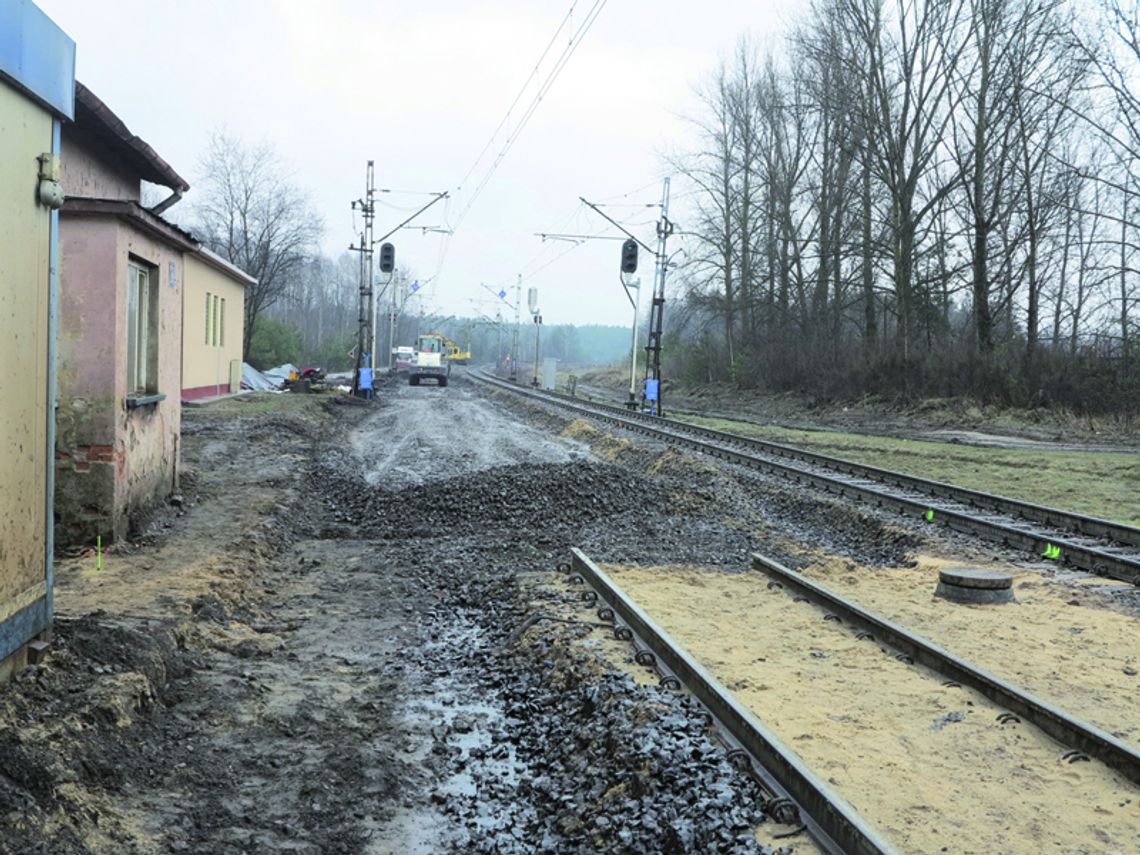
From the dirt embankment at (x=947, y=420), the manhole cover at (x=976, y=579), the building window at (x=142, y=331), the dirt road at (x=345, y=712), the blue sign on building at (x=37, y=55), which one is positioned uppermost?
the blue sign on building at (x=37, y=55)

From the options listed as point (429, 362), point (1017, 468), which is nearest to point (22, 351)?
point (1017, 468)

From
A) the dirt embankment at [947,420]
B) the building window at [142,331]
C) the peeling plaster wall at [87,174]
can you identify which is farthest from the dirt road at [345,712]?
the dirt embankment at [947,420]

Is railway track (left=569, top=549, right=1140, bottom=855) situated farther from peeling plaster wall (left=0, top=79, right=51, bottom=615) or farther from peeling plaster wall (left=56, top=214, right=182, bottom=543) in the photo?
peeling plaster wall (left=56, top=214, right=182, bottom=543)

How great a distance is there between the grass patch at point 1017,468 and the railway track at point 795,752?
7704 millimetres

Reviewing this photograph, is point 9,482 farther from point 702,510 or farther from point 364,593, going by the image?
point 702,510

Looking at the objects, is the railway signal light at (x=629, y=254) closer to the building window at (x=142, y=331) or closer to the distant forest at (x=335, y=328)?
the building window at (x=142, y=331)

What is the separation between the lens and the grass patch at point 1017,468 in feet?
48.4

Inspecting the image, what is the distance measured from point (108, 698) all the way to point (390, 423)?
2415 centimetres

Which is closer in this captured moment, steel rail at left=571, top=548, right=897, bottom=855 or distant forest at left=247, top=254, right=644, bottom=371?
steel rail at left=571, top=548, right=897, bottom=855

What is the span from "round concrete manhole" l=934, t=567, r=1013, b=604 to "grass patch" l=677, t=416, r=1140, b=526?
17.4ft

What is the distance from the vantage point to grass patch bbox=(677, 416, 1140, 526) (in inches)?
581

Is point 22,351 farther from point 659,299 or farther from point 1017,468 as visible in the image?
point 659,299

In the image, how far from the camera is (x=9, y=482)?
5.29 meters

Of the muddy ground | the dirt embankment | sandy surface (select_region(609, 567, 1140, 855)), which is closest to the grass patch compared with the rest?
the dirt embankment
